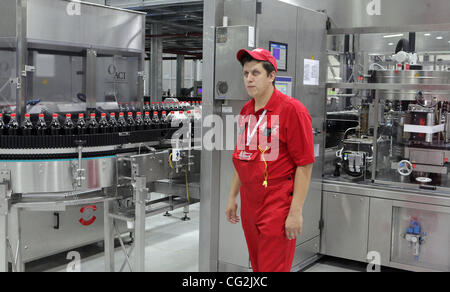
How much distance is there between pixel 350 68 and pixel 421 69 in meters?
0.66

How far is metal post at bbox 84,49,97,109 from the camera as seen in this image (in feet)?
17.6

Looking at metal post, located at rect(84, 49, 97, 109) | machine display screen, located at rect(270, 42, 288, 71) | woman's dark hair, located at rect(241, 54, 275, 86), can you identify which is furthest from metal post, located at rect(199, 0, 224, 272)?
metal post, located at rect(84, 49, 97, 109)

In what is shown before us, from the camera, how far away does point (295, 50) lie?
3492mm

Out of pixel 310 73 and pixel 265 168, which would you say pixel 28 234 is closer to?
pixel 265 168

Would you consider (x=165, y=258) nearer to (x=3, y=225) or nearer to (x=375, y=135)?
(x=3, y=225)

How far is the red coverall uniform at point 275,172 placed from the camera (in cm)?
211

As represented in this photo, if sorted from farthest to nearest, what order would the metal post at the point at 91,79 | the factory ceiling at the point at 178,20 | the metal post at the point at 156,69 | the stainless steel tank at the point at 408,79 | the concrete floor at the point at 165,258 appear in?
the metal post at the point at 156,69 < the factory ceiling at the point at 178,20 < the metal post at the point at 91,79 < the concrete floor at the point at 165,258 < the stainless steel tank at the point at 408,79

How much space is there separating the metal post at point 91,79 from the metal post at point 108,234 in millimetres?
2499

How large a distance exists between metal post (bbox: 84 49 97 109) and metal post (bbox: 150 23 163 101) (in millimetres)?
6406

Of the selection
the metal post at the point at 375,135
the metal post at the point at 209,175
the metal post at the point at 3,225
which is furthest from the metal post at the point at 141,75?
the metal post at the point at 3,225

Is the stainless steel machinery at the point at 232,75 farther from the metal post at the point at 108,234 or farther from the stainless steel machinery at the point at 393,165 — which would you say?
the metal post at the point at 108,234

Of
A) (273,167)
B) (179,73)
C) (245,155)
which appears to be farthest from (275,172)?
(179,73)

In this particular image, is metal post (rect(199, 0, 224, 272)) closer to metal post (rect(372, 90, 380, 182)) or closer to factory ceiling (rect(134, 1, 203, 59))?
metal post (rect(372, 90, 380, 182))
